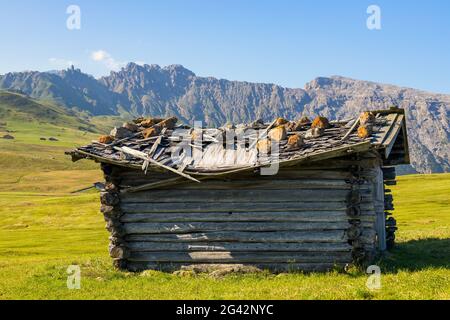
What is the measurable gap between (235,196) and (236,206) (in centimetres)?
33

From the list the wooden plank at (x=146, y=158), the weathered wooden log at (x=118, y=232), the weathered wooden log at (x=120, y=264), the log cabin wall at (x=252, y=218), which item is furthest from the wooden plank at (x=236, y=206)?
the weathered wooden log at (x=120, y=264)

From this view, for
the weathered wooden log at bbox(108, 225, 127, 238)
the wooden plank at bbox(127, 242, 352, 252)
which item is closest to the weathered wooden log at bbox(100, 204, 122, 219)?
the weathered wooden log at bbox(108, 225, 127, 238)

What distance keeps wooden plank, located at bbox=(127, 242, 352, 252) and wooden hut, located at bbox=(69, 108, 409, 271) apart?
33 mm

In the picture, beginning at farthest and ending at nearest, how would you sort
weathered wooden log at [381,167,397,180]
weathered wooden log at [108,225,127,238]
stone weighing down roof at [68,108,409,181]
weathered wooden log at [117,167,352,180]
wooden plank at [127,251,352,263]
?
weathered wooden log at [381,167,397,180] → weathered wooden log at [108,225,127,238] → wooden plank at [127,251,352,263] → weathered wooden log at [117,167,352,180] → stone weighing down roof at [68,108,409,181]

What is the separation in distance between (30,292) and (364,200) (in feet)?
34.5

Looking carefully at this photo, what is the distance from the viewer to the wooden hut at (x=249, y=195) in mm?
16094

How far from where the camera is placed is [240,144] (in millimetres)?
17656

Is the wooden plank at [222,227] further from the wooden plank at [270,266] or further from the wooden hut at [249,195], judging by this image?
the wooden plank at [270,266]

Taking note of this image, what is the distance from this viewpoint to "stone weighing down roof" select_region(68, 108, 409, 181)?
624 inches

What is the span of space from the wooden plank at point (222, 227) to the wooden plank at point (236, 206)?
45cm

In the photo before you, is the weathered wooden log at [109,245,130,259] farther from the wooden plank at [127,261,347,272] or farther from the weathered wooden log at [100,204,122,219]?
the weathered wooden log at [100,204,122,219]

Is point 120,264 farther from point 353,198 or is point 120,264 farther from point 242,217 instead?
point 353,198
